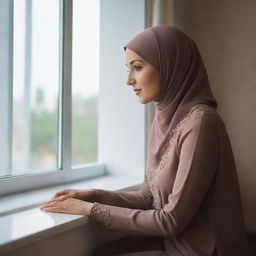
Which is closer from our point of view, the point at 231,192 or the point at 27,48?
the point at 231,192

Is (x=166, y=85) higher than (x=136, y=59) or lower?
lower

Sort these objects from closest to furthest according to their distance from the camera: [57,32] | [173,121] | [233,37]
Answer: [173,121] < [57,32] < [233,37]

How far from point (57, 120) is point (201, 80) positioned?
0.78m

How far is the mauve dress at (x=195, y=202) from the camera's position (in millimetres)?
1130

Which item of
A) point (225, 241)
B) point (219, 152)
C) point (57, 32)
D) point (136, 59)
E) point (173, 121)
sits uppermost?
point (57, 32)

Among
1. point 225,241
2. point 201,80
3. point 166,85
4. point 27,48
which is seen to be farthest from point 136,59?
point 225,241

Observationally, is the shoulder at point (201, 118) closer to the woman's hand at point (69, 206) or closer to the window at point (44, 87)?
the woman's hand at point (69, 206)

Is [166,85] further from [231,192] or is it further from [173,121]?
[231,192]

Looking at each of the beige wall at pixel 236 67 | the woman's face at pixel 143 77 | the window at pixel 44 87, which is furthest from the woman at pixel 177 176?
the beige wall at pixel 236 67

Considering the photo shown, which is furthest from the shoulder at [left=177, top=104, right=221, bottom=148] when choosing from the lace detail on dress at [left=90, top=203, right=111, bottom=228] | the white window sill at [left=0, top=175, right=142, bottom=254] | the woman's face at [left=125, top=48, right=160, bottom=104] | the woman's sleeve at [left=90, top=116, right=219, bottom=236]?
the white window sill at [left=0, top=175, right=142, bottom=254]

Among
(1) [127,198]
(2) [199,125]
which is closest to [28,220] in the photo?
(1) [127,198]

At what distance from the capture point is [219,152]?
3.86ft

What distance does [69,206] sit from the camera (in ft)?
4.06

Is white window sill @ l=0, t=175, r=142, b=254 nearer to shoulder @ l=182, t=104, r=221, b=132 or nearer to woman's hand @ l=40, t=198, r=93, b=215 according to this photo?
woman's hand @ l=40, t=198, r=93, b=215
